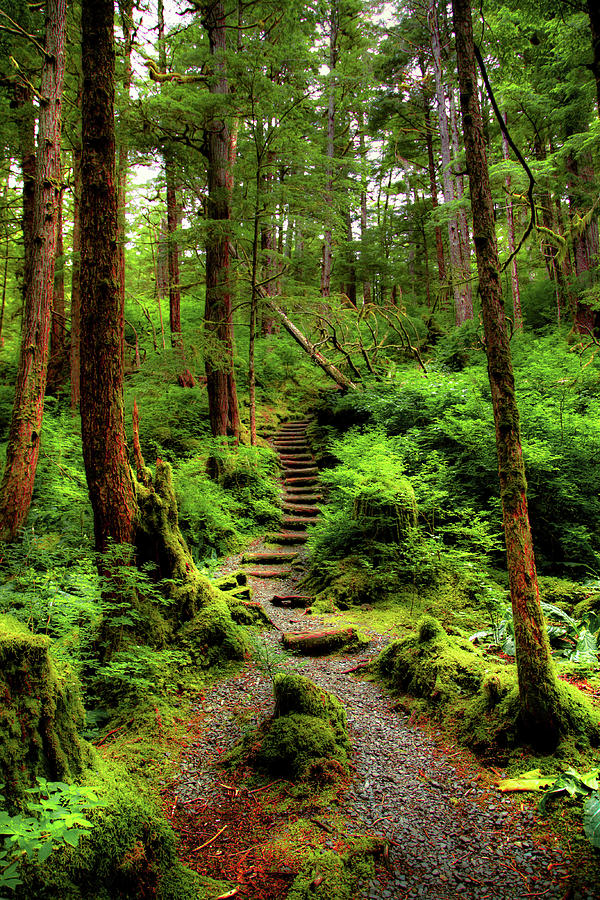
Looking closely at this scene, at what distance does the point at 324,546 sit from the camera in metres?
7.58

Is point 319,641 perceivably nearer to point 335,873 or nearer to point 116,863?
point 335,873

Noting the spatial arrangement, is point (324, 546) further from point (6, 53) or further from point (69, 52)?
point (69, 52)

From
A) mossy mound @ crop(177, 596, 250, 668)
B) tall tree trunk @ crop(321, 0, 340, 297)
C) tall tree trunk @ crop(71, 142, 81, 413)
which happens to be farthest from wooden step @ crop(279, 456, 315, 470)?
tall tree trunk @ crop(321, 0, 340, 297)

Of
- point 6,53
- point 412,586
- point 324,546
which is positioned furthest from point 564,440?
point 6,53

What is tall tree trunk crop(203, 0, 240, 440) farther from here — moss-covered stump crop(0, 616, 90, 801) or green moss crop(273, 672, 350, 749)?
moss-covered stump crop(0, 616, 90, 801)

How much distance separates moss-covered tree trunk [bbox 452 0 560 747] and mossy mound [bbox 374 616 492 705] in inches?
32.0

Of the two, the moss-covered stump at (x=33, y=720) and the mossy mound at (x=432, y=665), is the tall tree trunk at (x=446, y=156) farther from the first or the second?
the moss-covered stump at (x=33, y=720)

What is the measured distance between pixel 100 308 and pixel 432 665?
4.52 meters

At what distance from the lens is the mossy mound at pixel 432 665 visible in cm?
386

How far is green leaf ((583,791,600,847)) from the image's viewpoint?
2205mm

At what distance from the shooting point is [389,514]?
6980 millimetres

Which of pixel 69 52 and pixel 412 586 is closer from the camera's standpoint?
pixel 412 586

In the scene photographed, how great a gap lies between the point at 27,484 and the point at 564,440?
804 centimetres

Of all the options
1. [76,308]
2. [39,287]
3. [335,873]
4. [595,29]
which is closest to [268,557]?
[39,287]
